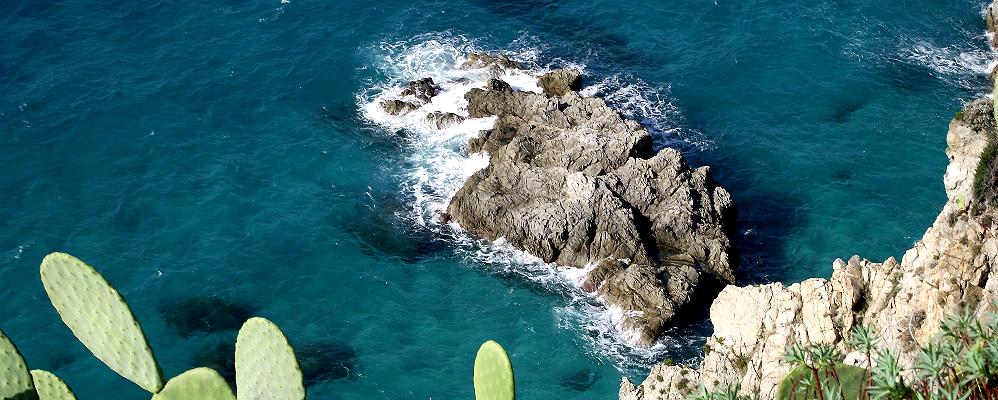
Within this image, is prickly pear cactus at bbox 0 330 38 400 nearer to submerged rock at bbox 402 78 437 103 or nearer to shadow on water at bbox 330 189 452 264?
shadow on water at bbox 330 189 452 264

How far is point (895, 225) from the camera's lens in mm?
59562

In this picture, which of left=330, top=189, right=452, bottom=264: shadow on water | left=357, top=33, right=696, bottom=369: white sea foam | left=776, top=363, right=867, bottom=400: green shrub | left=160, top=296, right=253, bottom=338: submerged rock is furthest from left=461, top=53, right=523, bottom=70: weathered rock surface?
left=776, top=363, right=867, bottom=400: green shrub

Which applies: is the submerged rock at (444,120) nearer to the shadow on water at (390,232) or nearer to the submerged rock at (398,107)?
the submerged rock at (398,107)

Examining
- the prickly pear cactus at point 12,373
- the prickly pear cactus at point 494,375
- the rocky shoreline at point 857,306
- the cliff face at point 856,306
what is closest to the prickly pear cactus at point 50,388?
the prickly pear cactus at point 12,373

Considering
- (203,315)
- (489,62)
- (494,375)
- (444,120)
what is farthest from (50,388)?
(489,62)

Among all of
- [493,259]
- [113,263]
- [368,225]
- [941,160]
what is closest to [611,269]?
[493,259]

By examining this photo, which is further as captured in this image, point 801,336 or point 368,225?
point 368,225

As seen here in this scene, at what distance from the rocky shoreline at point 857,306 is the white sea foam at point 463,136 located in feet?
34.8

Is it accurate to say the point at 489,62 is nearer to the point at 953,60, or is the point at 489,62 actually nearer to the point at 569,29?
the point at 569,29

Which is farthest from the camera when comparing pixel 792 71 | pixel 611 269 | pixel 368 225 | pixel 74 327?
pixel 792 71

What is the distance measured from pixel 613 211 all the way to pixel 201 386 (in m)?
42.2

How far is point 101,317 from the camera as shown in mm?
17234

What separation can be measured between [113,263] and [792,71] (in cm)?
4534

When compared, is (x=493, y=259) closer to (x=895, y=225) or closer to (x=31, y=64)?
(x=895, y=225)
